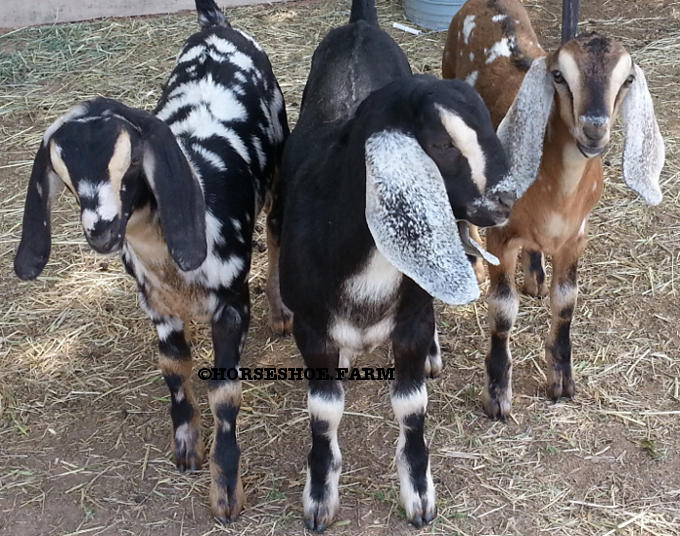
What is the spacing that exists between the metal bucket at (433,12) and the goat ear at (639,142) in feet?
14.4

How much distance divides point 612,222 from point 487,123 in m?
2.81

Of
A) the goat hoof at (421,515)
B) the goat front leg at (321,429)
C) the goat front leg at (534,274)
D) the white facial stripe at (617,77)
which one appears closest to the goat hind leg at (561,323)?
the goat front leg at (534,274)

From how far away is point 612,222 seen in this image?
5.28 m

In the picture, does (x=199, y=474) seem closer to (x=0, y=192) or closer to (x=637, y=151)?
(x=637, y=151)

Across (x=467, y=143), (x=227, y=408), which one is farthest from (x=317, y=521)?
(x=467, y=143)

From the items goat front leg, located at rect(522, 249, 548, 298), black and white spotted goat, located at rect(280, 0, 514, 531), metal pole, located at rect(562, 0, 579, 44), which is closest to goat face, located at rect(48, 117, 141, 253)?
black and white spotted goat, located at rect(280, 0, 514, 531)

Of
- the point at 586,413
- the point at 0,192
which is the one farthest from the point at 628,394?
the point at 0,192

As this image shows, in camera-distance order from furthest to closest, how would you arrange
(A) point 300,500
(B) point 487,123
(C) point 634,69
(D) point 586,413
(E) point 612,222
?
(E) point 612,222
(D) point 586,413
(A) point 300,500
(C) point 634,69
(B) point 487,123

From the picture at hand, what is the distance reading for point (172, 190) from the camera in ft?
10.5

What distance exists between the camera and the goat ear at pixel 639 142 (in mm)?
3430

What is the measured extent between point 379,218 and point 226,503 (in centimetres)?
158

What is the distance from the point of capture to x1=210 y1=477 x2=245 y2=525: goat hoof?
3629 millimetres

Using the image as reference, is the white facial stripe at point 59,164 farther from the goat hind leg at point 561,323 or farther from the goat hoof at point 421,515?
the goat hind leg at point 561,323

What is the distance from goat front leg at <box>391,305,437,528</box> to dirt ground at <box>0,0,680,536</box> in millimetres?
108
